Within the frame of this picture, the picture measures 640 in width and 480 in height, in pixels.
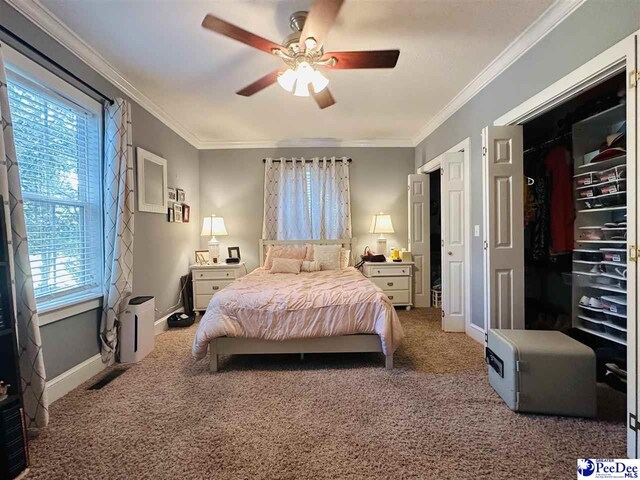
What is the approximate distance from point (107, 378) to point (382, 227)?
3.78 meters

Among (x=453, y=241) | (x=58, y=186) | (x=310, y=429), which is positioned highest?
(x=58, y=186)

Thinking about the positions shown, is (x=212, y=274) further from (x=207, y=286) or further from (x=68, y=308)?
(x=68, y=308)

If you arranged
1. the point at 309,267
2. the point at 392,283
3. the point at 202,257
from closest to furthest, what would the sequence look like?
1. the point at 309,267
2. the point at 392,283
3. the point at 202,257

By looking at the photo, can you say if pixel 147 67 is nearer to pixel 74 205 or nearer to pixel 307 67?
pixel 74 205

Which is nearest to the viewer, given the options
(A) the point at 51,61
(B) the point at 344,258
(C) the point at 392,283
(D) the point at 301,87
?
(A) the point at 51,61

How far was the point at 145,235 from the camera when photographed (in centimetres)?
330

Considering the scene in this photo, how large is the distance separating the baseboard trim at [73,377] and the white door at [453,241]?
138 inches

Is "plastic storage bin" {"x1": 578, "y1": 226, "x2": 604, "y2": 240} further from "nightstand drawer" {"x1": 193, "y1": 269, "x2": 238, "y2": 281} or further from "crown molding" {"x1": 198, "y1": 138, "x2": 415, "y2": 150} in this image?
"nightstand drawer" {"x1": 193, "y1": 269, "x2": 238, "y2": 281}

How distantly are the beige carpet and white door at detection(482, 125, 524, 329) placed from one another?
21.7 inches

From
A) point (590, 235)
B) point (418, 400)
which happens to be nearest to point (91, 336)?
point (418, 400)

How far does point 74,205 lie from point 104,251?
0.46m

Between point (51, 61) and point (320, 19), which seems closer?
point (320, 19)

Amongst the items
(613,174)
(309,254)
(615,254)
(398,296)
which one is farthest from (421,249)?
(613,174)

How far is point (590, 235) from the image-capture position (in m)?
2.71
